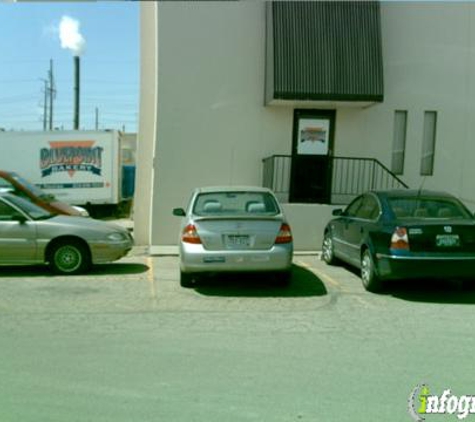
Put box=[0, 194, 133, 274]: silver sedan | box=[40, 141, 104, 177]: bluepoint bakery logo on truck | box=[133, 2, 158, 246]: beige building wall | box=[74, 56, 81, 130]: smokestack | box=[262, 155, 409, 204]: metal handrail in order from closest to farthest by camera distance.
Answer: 1. box=[0, 194, 133, 274]: silver sedan
2. box=[262, 155, 409, 204]: metal handrail
3. box=[133, 2, 158, 246]: beige building wall
4. box=[40, 141, 104, 177]: bluepoint bakery logo on truck
5. box=[74, 56, 81, 130]: smokestack

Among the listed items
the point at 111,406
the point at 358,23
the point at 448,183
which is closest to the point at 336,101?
the point at 358,23

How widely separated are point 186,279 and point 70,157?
1247 centimetres

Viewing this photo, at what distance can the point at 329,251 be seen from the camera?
10.7 metres

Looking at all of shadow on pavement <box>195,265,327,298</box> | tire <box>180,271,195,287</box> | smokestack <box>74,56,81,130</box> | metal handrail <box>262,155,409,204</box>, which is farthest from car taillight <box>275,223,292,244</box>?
smokestack <box>74,56,81,130</box>

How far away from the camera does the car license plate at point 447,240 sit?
7.70 m

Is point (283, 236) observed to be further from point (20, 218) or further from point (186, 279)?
point (20, 218)

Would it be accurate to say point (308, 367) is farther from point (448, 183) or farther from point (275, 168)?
point (448, 183)

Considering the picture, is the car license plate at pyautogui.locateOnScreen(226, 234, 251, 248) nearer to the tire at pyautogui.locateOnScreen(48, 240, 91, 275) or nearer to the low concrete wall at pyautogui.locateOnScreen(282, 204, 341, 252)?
the tire at pyautogui.locateOnScreen(48, 240, 91, 275)

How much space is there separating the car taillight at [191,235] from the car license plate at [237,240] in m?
0.42

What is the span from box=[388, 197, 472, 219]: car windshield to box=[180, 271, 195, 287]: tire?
3.10 meters

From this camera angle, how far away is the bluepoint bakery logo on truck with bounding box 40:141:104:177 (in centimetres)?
1959

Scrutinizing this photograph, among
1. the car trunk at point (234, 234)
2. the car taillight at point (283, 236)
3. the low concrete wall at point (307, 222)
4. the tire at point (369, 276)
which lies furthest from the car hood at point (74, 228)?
the low concrete wall at point (307, 222)

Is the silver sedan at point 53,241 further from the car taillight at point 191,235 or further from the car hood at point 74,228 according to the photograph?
the car taillight at point 191,235

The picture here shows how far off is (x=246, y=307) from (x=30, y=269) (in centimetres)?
465
